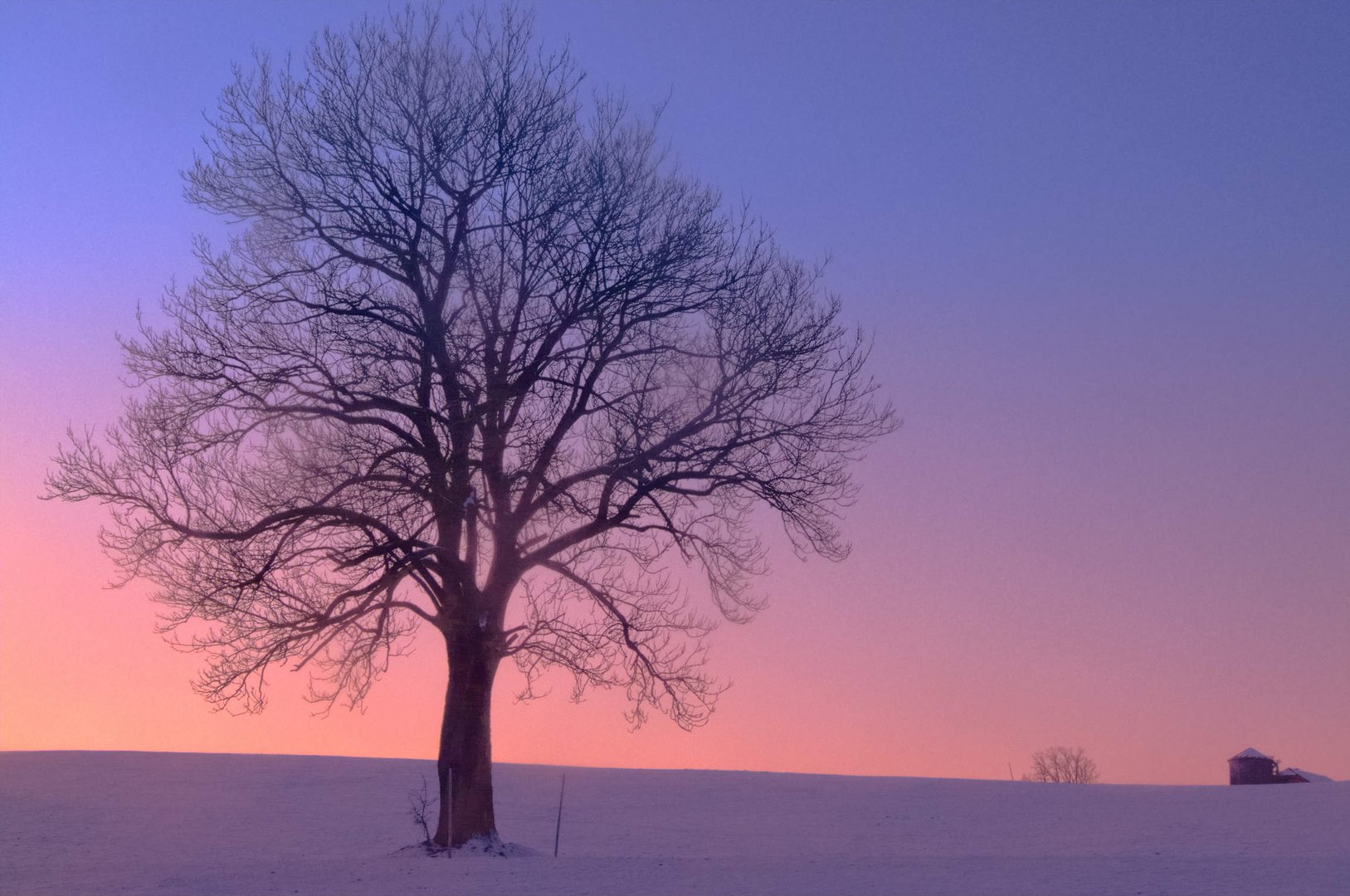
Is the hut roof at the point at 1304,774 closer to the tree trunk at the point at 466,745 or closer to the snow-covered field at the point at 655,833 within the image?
the snow-covered field at the point at 655,833

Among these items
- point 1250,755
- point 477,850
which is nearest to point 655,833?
point 477,850

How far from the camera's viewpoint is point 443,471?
14.4 metres

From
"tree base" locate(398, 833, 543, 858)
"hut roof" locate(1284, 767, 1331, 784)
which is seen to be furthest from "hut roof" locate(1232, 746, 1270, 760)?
"tree base" locate(398, 833, 543, 858)

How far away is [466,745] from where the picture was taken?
50.4 ft

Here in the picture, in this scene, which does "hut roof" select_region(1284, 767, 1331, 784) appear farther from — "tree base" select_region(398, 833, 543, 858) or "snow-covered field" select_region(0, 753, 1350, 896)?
"tree base" select_region(398, 833, 543, 858)

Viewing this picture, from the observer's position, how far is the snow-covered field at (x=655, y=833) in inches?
520

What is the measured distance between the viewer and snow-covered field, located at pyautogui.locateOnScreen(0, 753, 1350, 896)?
43.3 feet

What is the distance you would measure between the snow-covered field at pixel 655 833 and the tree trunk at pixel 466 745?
66 centimetres

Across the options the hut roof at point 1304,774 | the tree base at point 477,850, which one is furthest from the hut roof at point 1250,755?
the tree base at point 477,850

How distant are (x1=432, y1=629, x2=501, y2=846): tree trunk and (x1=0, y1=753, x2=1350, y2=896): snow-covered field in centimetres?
66

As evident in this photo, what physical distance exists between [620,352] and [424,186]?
3558 millimetres

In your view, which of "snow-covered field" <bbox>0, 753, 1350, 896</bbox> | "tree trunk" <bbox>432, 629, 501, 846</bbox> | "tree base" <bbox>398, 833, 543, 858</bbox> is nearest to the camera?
"snow-covered field" <bbox>0, 753, 1350, 896</bbox>

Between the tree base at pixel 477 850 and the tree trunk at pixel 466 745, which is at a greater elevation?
the tree trunk at pixel 466 745

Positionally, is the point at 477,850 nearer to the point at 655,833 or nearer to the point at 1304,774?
the point at 655,833
